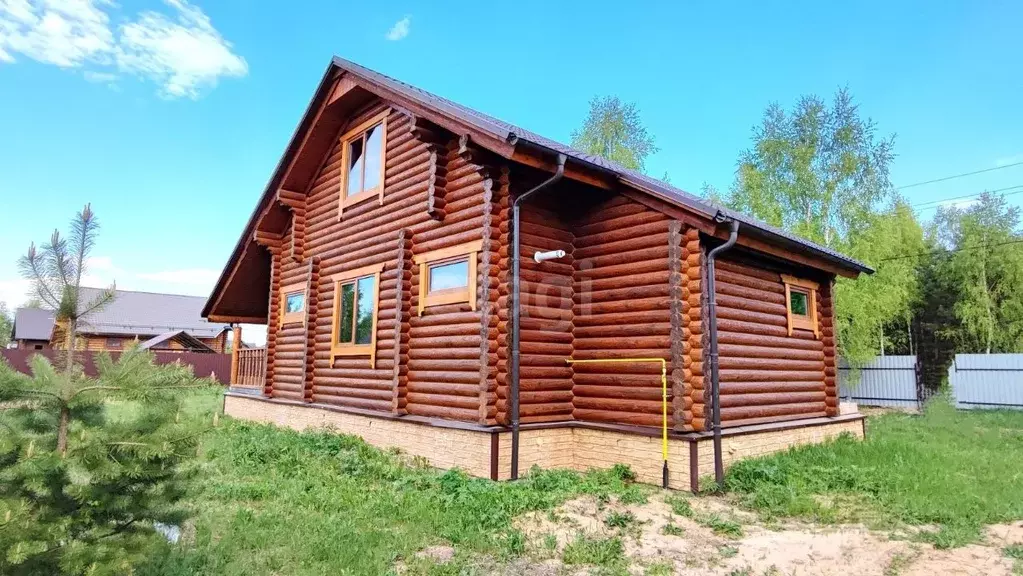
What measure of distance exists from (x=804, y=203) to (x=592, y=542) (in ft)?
66.9

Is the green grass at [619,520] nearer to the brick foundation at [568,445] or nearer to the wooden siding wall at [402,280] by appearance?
the brick foundation at [568,445]

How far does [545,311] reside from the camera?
28.3 feet

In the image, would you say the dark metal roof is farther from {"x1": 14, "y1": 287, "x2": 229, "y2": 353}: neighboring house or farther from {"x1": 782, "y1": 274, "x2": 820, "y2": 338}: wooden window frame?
{"x1": 14, "y1": 287, "x2": 229, "y2": 353}: neighboring house

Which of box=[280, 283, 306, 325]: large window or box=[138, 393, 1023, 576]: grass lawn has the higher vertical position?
box=[280, 283, 306, 325]: large window

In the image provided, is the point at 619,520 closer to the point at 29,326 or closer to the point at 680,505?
the point at 680,505

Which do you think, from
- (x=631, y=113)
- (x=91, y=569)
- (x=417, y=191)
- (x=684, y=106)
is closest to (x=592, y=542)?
(x=91, y=569)

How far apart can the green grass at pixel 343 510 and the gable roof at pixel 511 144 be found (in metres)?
3.60

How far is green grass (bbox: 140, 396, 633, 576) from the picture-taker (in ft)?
16.3

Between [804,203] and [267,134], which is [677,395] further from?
[267,134]

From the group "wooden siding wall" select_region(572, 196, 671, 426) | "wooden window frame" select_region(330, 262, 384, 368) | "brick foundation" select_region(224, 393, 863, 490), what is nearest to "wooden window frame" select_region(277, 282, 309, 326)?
"wooden window frame" select_region(330, 262, 384, 368)

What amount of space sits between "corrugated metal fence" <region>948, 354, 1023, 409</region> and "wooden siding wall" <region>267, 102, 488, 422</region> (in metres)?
19.1

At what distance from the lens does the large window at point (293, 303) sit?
1239 centimetres

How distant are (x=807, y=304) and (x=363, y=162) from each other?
8.29 m

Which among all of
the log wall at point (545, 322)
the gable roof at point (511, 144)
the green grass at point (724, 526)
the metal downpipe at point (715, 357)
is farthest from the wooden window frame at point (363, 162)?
the green grass at point (724, 526)
